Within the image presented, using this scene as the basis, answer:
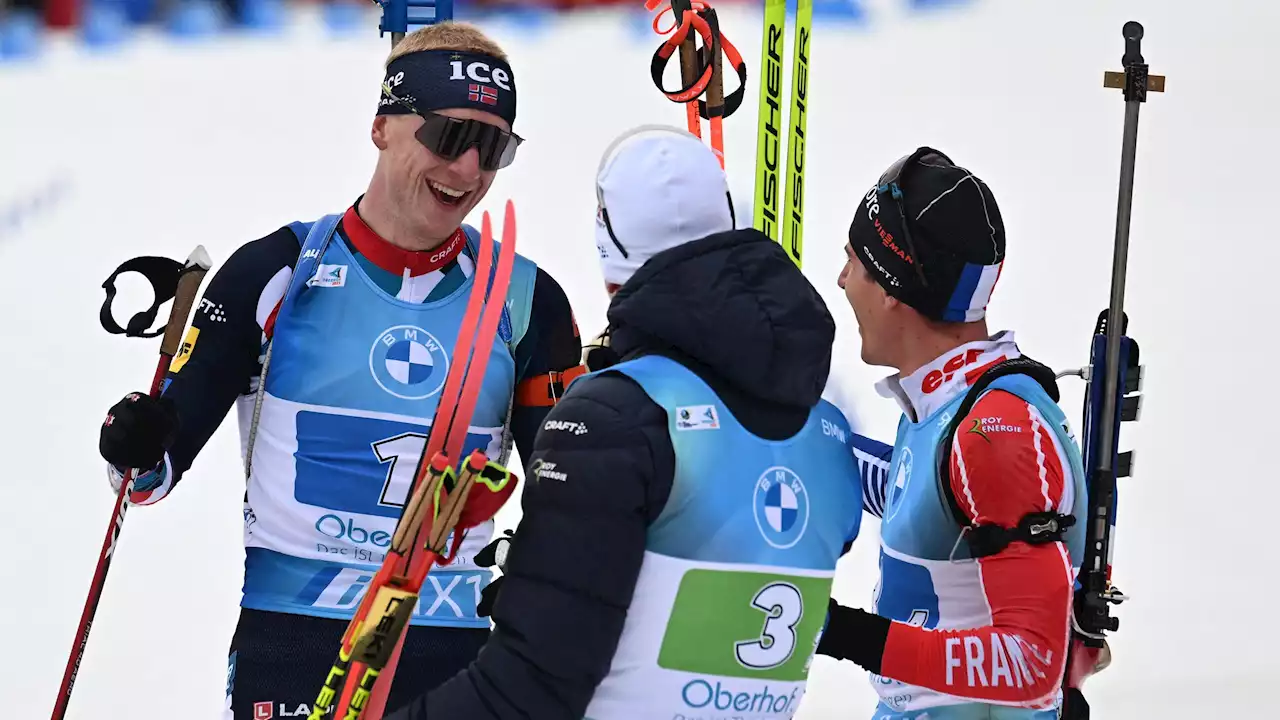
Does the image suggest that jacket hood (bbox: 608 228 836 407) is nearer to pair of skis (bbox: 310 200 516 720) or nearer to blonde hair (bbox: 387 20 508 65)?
pair of skis (bbox: 310 200 516 720)

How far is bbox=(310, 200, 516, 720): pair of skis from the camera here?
2039mm

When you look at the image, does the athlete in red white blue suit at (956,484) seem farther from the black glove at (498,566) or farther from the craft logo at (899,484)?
the black glove at (498,566)

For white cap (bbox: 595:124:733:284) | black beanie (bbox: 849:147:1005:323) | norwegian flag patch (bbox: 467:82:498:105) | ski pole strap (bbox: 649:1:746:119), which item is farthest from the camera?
ski pole strap (bbox: 649:1:746:119)

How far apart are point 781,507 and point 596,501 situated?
293mm

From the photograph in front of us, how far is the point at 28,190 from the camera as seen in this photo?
23.1ft

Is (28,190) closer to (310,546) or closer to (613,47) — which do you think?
(613,47)

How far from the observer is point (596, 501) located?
1.93 metres

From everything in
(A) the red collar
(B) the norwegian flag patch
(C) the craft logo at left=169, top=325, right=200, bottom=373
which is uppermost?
(B) the norwegian flag patch

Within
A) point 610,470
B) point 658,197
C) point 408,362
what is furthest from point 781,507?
point 408,362

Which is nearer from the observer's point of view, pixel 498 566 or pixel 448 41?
pixel 498 566

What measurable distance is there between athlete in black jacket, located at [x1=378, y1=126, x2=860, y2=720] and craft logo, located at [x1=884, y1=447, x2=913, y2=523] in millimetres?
853

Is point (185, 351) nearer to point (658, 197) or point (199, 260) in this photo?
point (199, 260)

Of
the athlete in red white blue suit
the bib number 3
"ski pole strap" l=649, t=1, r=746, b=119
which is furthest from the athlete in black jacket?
"ski pole strap" l=649, t=1, r=746, b=119

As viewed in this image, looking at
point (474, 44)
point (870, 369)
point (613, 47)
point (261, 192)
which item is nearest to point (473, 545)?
point (474, 44)
